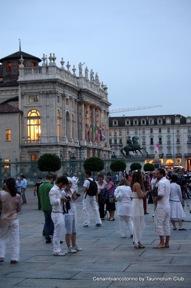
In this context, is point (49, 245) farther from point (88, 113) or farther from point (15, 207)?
point (88, 113)

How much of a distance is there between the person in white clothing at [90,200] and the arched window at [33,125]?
5750 centimetres

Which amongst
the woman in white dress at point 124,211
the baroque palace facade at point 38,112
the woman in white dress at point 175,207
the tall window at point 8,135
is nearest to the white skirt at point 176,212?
the woman in white dress at point 175,207

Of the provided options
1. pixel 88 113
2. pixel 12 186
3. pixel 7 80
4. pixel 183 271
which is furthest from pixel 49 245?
pixel 88 113

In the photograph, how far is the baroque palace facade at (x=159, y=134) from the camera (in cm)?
15562

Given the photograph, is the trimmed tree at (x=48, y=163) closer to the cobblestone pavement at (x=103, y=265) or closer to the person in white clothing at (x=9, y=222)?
the cobblestone pavement at (x=103, y=265)

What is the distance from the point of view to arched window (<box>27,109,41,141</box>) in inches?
3059

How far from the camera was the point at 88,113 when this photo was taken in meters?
93.4

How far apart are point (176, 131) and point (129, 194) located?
139765mm

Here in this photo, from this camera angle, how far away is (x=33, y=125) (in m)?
77.9

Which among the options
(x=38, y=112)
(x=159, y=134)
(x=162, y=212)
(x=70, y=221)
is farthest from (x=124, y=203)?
(x=159, y=134)

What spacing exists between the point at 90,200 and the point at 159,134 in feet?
446

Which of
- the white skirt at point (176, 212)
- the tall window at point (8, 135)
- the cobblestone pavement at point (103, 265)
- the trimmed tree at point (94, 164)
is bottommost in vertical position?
the cobblestone pavement at point (103, 265)

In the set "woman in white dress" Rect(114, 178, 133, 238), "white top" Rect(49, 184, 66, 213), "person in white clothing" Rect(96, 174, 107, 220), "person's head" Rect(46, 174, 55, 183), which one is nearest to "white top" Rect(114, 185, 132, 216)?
"woman in white dress" Rect(114, 178, 133, 238)

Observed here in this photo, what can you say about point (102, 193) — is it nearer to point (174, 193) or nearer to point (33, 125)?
point (174, 193)
